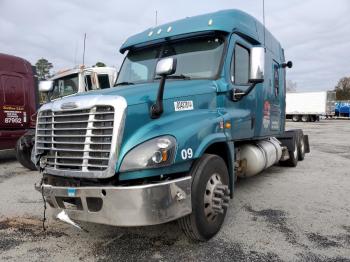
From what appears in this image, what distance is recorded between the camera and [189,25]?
17.1 feet

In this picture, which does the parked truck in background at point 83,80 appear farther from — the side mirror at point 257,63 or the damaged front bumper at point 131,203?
the damaged front bumper at point 131,203

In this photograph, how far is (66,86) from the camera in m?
10.1

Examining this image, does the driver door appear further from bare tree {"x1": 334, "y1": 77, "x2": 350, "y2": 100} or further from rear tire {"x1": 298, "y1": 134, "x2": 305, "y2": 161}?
bare tree {"x1": 334, "y1": 77, "x2": 350, "y2": 100}

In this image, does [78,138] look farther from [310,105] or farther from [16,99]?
[310,105]

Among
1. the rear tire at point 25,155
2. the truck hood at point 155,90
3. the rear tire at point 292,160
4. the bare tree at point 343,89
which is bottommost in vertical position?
the rear tire at point 292,160

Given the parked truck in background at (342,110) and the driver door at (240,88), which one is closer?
the driver door at (240,88)

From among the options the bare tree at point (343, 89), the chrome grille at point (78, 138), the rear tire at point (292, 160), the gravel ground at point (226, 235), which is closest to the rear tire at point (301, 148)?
the rear tire at point (292, 160)

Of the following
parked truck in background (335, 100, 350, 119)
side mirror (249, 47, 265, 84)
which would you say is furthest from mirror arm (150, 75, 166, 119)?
parked truck in background (335, 100, 350, 119)

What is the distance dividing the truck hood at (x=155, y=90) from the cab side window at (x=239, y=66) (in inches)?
22.2

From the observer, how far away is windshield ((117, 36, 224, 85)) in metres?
4.81

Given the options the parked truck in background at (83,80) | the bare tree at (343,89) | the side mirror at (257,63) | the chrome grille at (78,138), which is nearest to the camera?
the chrome grille at (78,138)

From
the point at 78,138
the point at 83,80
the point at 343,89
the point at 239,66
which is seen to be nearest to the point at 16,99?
the point at 83,80

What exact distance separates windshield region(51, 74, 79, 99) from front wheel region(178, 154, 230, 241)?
647 centimetres

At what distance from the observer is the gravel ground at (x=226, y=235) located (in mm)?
3848
